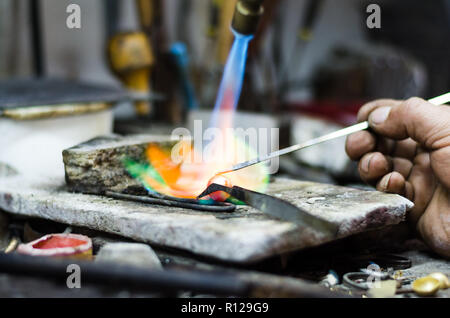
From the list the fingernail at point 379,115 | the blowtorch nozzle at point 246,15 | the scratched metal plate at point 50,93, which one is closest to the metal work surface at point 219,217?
the fingernail at point 379,115

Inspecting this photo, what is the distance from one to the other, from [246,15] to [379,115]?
583 mm

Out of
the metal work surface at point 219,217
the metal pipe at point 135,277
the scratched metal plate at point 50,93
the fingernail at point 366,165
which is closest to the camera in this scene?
the metal pipe at point 135,277

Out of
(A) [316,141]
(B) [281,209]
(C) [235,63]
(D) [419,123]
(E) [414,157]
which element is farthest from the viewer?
(C) [235,63]

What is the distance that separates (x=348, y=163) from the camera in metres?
3.51

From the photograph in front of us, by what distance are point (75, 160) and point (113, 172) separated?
0.44 feet

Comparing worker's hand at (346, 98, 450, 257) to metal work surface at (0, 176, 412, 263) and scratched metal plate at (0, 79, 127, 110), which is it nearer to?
metal work surface at (0, 176, 412, 263)

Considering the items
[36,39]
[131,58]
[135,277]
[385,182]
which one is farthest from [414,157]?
[36,39]

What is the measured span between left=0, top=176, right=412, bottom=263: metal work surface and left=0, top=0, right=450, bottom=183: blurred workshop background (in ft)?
5.02

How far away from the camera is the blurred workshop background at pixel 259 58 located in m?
3.43

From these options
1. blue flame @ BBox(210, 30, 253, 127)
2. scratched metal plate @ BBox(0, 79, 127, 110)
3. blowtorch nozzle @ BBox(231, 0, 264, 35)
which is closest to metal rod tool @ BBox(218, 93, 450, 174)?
blue flame @ BBox(210, 30, 253, 127)

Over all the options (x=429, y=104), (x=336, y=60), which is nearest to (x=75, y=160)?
(x=429, y=104)

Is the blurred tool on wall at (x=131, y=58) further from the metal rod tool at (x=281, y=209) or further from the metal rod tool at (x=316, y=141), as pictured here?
the metal rod tool at (x=281, y=209)

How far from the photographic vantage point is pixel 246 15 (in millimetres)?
1718

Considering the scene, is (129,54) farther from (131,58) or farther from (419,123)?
(419,123)
